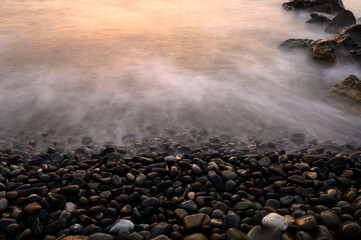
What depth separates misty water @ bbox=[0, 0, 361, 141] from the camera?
13.0 ft

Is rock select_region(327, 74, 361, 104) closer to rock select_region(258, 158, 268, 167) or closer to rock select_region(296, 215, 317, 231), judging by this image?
rock select_region(258, 158, 268, 167)

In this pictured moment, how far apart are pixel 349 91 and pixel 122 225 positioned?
439cm

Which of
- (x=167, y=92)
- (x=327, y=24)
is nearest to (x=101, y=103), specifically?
(x=167, y=92)

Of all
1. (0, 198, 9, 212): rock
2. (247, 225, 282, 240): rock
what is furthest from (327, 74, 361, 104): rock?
(0, 198, 9, 212): rock

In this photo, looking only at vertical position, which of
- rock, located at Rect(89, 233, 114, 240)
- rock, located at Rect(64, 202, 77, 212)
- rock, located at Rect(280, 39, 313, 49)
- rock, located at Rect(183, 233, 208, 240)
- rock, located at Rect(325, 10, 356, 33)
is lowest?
rock, located at Rect(64, 202, 77, 212)

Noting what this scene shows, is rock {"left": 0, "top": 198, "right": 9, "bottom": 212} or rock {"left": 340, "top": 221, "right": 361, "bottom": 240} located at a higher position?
rock {"left": 340, "top": 221, "right": 361, "bottom": 240}

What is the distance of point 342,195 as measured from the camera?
2.49 meters

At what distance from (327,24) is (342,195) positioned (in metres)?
9.29

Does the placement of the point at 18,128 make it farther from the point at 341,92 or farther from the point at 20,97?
the point at 341,92

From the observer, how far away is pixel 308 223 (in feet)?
6.81

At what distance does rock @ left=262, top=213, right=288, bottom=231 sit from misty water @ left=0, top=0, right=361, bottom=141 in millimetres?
1756

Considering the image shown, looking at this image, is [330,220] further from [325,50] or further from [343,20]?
[343,20]

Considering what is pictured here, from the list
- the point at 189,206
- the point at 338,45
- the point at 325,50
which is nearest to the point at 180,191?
the point at 189,206

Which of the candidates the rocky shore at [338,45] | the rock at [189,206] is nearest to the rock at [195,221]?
the rock at [189,206]
